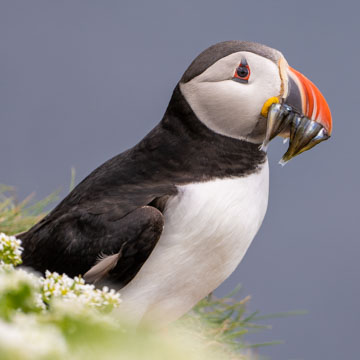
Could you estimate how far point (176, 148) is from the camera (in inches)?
77.8

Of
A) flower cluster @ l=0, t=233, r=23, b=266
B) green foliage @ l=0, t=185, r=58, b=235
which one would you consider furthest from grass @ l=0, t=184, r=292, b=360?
flower cluster @ l=0, t=233, r=23, b=266

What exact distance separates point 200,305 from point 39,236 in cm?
113

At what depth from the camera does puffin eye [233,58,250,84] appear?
6.17 ft

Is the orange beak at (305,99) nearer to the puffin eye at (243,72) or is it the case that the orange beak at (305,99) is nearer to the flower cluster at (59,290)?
the puffin eye at (243,72)

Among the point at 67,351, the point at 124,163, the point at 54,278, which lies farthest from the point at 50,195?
the point at 67,351

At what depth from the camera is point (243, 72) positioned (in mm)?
1882

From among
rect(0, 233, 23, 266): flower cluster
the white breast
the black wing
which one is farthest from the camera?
the white breast

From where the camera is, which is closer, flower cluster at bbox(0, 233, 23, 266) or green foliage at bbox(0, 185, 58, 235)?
flower cluster at bbox(0, 233, 23, 266)

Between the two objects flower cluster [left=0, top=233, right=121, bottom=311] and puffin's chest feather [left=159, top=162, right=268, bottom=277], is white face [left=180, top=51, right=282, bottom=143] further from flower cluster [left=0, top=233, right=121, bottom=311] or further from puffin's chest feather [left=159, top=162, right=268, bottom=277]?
flower cluster [left=0, top=233, right=121, bottom=311]

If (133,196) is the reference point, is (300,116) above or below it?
above

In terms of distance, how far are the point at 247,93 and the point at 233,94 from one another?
41 mm

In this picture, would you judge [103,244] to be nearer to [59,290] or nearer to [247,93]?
[247,93]

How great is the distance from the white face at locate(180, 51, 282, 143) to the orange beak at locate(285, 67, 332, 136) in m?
0.05

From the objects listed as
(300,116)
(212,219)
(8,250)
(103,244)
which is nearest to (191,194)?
(212,219)
